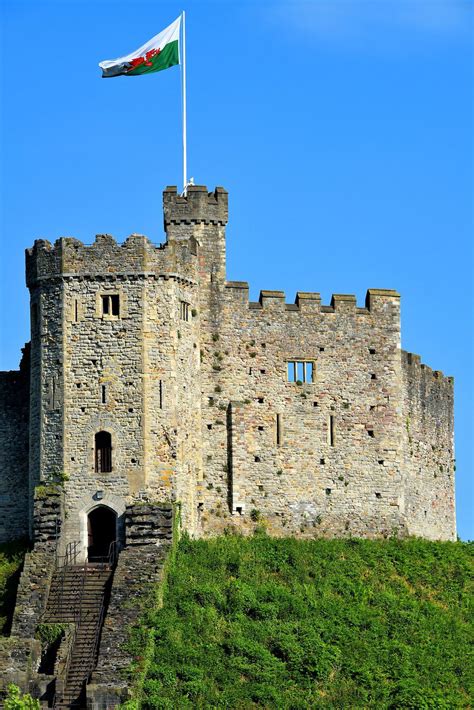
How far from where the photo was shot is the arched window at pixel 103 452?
7088 cm

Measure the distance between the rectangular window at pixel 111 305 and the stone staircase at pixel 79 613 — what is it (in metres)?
8.66

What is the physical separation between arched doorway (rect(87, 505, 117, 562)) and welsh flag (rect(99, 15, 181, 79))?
1617 centimetres

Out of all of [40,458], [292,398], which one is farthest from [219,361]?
[40,458]

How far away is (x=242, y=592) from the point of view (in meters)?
68.6

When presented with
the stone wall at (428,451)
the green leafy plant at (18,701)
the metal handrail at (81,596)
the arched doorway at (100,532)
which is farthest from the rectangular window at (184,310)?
the green leafy plant at (18,701)

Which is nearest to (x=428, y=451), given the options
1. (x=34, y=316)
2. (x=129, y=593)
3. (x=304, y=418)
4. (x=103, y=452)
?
(x=304, y=418)

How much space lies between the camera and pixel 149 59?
76125mm

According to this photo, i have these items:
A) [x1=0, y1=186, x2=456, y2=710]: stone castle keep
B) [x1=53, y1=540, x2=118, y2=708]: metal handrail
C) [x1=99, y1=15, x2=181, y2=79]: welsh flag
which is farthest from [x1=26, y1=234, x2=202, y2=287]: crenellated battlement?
[x1=53, y1=540, x2=118, y2=708]: metal handrail

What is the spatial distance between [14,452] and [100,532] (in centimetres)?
611

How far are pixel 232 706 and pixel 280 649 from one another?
3496 mm

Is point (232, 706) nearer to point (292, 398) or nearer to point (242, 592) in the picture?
point (242, 592)

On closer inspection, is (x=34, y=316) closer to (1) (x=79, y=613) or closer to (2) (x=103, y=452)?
(2) (x=103, y=452)

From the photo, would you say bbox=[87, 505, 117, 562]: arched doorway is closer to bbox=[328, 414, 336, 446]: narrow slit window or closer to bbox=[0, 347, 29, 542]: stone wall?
bbox=[0, 347, 29, 542]: stone wall

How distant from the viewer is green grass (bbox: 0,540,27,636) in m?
68.6
